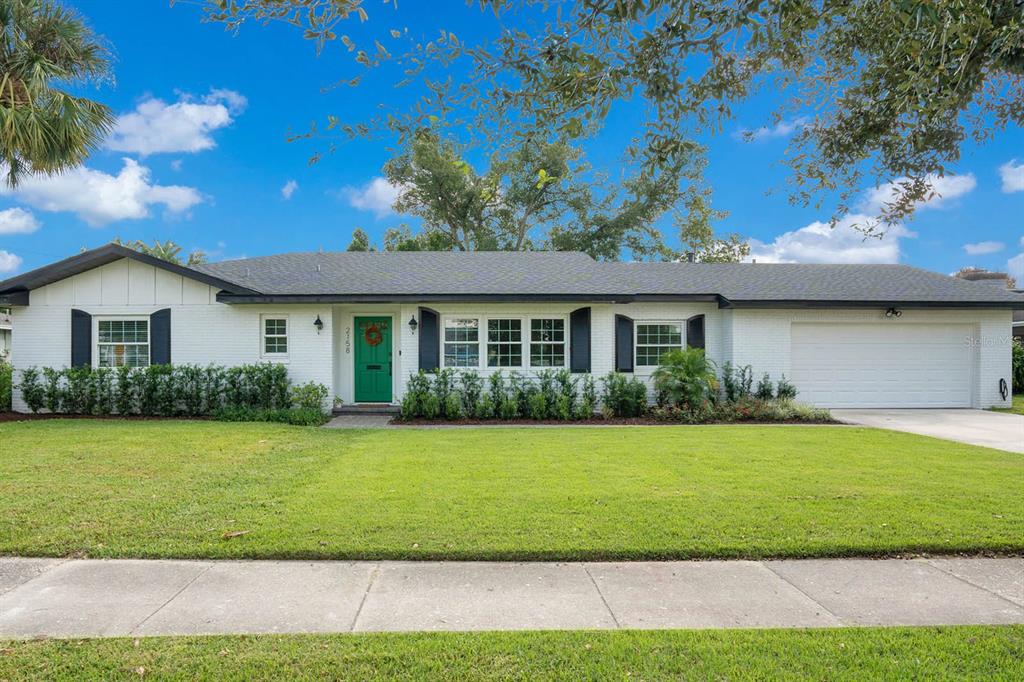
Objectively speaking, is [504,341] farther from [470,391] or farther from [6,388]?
[6,388]

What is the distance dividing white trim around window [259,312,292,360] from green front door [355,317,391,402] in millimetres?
1620

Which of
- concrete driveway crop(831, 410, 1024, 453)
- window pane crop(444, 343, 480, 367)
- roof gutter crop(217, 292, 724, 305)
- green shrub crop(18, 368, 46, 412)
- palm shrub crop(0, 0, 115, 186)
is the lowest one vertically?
concrete driveway crop(831, 410, 1024, 453)

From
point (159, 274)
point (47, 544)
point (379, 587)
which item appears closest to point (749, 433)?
point (379, 587)

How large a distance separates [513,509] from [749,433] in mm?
6261

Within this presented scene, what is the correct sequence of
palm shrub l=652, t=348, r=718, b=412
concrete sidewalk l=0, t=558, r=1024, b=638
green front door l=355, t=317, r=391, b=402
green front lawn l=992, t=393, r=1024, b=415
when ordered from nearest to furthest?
concrete sidewalk l=0, t=558, r=1024, b=638 → palm shrub l=652, t=348, r=718, b=412 → green front lawn l=992, t=393, r=1024, b=415 → green front door l=355, t=317, r=391, b=402

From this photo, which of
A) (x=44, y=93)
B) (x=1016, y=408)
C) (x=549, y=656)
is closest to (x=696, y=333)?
(x=1016, y=408)

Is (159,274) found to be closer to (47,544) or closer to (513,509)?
(47,544)

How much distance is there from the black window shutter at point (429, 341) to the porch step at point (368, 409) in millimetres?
1316

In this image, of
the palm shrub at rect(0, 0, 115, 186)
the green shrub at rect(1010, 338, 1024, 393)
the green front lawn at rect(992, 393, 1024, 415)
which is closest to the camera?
the palm shrub at rect(0, 0, 115, 186)

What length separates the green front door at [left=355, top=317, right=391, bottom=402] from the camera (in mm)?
13578

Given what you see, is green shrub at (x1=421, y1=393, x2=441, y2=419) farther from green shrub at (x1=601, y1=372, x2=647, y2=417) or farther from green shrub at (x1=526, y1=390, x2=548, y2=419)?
green shrub at (x1=601, y1=372, x2=647, y2=417)

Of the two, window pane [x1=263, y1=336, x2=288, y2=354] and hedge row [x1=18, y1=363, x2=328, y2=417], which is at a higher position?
window pane [x1=263, y1=336, x2=288, y2=354]

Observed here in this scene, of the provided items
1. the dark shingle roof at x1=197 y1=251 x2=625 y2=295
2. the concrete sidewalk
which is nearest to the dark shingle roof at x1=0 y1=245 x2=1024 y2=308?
the dark shingle roof at x1=197 y1=251 x2=625 y2=295

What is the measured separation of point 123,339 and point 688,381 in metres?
12.8
